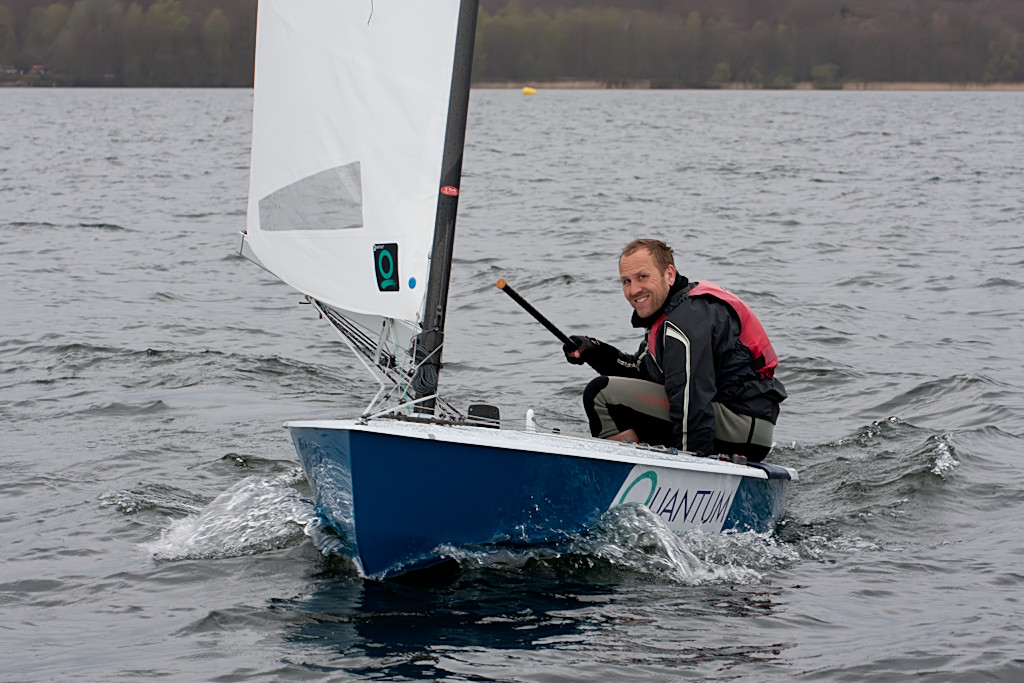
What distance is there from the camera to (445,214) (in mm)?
4727

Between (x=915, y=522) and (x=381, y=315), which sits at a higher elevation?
(x=381, y=315)

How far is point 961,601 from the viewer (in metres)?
4.53

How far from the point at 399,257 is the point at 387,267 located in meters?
0.06

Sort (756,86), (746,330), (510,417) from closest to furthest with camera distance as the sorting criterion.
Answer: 1. (746,330)
2. (510,417)
3. (756,86)

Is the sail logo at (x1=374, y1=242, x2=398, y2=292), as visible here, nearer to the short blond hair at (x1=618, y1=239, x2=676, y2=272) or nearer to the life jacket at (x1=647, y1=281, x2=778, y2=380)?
the short blond hair at (x1=618, y1=239, x2=676, y2=272)

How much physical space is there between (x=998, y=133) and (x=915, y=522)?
35.3 m

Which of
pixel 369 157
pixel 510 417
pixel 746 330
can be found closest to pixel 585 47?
pixel 510 417

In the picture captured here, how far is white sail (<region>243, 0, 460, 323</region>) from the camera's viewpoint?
4660mm

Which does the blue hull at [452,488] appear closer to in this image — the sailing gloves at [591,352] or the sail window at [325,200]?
the sailing gloves at [591,352]

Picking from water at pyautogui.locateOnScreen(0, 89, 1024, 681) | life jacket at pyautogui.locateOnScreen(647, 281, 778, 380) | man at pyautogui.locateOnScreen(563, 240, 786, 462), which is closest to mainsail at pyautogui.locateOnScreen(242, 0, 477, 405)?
man at pyautogui.locateOnScreen(563, 240, 786, 462)

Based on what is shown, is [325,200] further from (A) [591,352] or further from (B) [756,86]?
(B) [756,86]

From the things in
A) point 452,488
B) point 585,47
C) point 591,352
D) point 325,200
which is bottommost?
point 452,488

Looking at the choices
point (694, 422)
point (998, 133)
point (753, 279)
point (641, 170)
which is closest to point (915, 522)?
point (694, 422)

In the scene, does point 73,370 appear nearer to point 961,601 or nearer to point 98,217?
point 961,601
